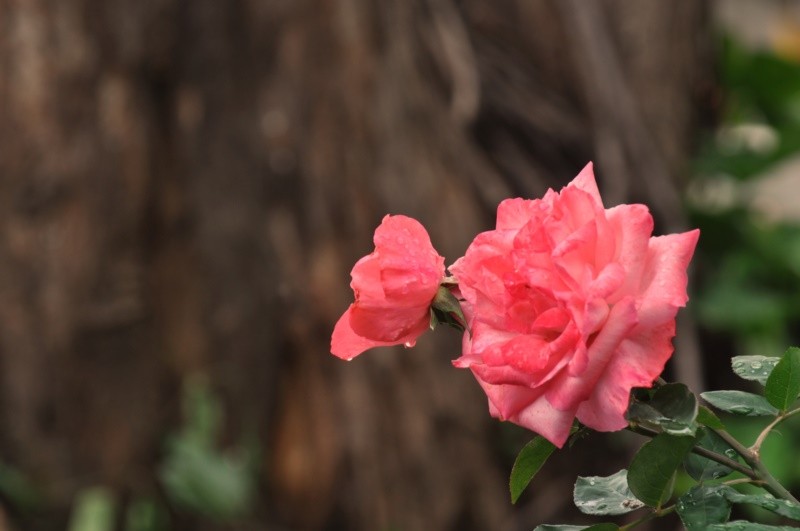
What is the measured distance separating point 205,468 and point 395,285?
1.81 meters

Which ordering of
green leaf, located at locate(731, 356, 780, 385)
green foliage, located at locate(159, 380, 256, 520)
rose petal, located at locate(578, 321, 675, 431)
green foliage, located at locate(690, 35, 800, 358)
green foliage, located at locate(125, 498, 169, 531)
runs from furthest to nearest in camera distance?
green foliage, located at locate(690, 35, 800, 358)
green foliage, located at locate(125, 498, 169, 531)
green foliage, located at locate(159, 380, 256, 520)
green leaf, located at locate(731, 356, 780, 385)
rose petal, located at locate(578, 321, 675, 431)

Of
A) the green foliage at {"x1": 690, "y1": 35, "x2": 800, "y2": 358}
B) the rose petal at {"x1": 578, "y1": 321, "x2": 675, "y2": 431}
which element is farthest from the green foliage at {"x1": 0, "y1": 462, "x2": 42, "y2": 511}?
the rose petal at {"x1": 578, "y1": 321, "x2": 675, "y2": 431}

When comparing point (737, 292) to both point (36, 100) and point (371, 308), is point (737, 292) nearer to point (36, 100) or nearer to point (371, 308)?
point (36, 100)

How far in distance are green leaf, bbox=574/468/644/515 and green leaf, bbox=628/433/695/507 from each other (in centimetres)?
1

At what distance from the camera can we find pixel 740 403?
1.59ft

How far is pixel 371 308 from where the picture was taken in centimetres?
45

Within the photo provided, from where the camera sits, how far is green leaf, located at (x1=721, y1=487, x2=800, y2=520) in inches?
16.4

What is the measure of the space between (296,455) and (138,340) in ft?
1.35

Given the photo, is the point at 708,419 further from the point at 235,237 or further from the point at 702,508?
the point at 235,237

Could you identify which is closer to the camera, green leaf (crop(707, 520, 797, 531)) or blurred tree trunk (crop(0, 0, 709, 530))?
green leaf (crop(707, 520, 797, 531))

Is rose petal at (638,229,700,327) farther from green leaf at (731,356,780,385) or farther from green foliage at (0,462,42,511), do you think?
green foliage at (0,462,42,511)

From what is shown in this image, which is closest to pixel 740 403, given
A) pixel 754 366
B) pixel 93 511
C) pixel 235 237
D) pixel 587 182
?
pixel 754 366

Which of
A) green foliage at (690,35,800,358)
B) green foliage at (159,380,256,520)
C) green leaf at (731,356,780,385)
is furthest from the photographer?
green foliage at (690,35,800,358)

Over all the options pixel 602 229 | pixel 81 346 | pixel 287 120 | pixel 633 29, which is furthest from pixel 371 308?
pixel 633 29
